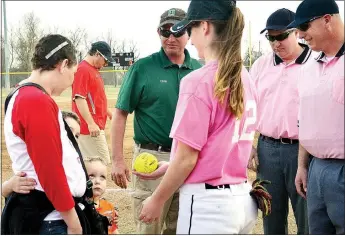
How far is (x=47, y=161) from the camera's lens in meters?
2.39

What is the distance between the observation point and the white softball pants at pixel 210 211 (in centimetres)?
230

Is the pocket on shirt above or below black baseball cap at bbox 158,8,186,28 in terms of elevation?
below

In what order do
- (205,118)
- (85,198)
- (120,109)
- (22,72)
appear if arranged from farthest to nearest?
(22,72) < (120,109) < (85,198) < (205,118)

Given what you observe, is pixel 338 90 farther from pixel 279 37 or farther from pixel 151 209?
pixel 279 37

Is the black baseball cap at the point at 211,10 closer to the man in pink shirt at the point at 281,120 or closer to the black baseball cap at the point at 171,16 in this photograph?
the black baseball cap at the point at 171,16

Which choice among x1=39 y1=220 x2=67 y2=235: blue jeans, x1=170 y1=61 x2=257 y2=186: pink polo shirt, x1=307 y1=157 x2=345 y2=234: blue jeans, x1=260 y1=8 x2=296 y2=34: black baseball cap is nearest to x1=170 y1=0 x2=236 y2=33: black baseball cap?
x1=170 y1=61 x2=257 y2=186: pink polo shirt

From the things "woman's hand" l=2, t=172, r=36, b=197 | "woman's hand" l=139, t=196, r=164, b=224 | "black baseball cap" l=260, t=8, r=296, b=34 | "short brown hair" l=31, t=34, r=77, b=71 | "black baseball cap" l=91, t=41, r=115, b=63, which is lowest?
"woman's hand" l=139, t=196, r=164, b=224

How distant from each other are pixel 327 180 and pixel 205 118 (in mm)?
956

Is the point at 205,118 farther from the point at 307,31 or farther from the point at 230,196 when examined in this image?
the point at 307,31

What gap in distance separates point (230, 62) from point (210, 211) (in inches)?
28.0

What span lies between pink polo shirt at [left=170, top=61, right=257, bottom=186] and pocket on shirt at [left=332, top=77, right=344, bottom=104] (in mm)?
527

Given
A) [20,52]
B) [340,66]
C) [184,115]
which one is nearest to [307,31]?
[340,66]

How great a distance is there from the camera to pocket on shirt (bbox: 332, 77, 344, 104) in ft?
8.58

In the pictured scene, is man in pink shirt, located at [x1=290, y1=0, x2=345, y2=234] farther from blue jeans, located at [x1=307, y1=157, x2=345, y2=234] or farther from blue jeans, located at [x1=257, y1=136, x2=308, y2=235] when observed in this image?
blue jeans, located at [x1=257, y1=136, x2=308, y2=235]
